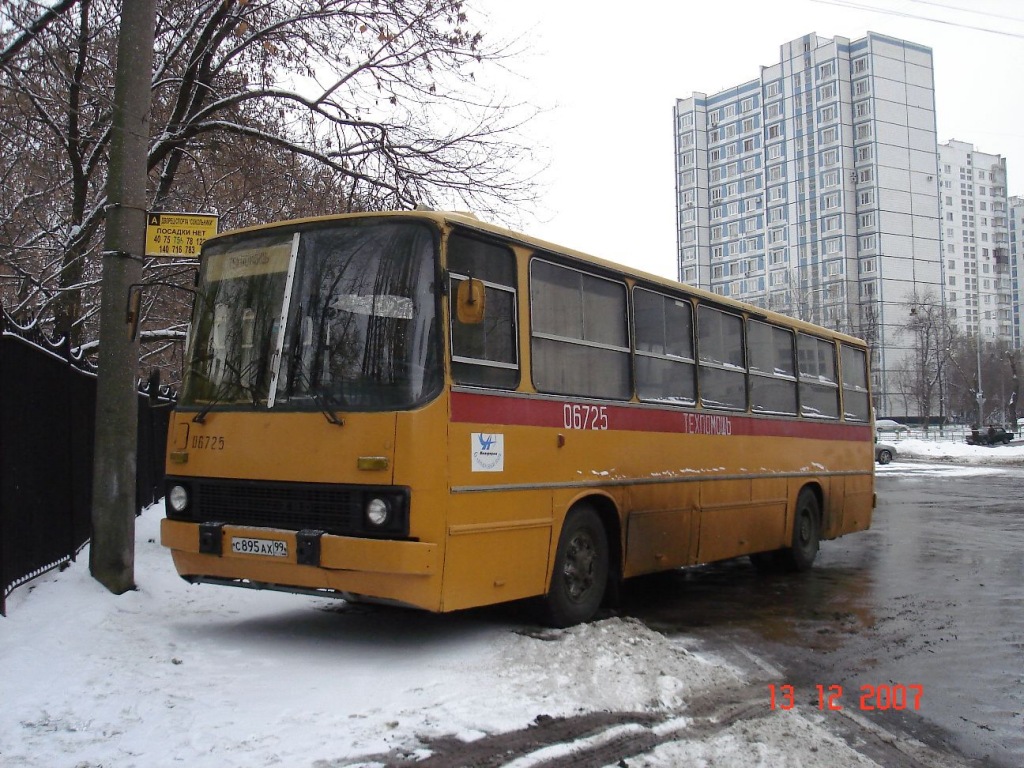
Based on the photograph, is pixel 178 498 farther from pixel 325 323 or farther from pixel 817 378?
pixel 817 378

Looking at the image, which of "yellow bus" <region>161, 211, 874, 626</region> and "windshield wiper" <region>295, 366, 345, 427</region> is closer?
"yellow bus" <region>161, 211, 874, 626</region>

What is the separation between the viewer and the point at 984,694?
6.51m

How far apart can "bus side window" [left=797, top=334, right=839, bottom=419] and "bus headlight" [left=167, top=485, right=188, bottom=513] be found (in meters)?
8.02

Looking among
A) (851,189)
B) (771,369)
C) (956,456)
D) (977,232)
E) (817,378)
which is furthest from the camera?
(977,232)

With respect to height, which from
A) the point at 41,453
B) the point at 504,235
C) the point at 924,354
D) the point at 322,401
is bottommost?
the point at 41,453

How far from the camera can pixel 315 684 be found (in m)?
5.70

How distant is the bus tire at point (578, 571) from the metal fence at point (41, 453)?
132 inches

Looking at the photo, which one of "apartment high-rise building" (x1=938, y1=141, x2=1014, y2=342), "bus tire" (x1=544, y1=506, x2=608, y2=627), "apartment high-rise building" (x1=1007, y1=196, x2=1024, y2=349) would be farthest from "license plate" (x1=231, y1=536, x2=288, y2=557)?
"apartment high-rise building" (x1=1007, y1=196, x2=1024, y2=349)

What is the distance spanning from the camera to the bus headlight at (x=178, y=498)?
23.1ft

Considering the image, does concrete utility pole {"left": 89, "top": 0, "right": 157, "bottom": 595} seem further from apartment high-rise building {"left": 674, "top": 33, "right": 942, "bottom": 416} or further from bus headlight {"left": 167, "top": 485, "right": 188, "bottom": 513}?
apartment high-rise building {"left": 674, "top": 33, "right": 942, "bottom": 416}

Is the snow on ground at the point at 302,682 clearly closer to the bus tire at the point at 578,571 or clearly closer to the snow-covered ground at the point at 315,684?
the snow-covered ground at the point at 315,684

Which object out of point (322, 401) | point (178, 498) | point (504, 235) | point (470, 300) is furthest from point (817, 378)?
point (178, 498)

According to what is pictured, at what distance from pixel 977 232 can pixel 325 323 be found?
13473cm
